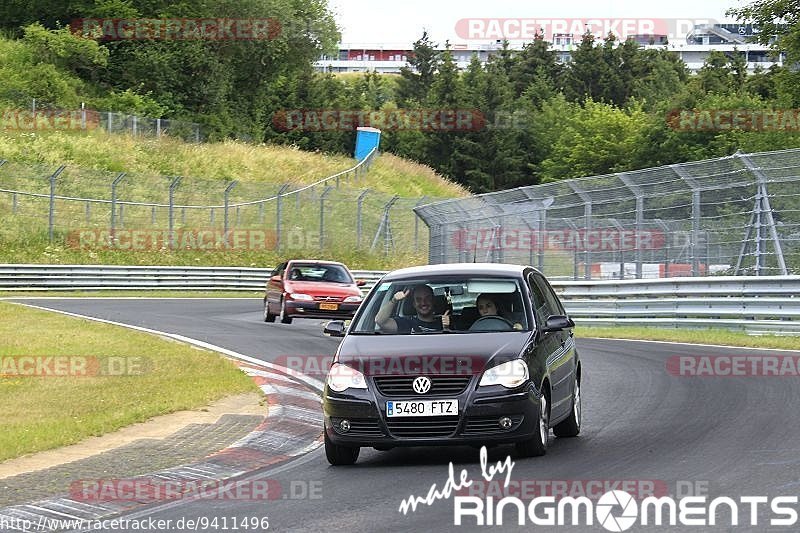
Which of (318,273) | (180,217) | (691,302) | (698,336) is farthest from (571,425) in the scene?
(180,217)

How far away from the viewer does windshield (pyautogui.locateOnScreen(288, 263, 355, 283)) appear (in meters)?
28.0

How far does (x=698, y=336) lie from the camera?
22.3 metres

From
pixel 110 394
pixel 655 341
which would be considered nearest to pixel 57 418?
pixel 110 394

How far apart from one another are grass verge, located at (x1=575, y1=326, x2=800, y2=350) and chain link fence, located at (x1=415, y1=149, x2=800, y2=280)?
1213 millimetres

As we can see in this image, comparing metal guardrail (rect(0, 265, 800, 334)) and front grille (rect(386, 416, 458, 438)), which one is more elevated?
front grille (rect(386, 416, 458, 438))

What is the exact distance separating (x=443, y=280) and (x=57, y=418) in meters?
4.01

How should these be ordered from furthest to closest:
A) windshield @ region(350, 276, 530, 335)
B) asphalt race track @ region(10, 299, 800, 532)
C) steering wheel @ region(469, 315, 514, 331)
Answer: windshield @ region(350, 276, 530, 335), steering wheel @ region(469, 315, 514, 331), asphalt race track @ region(10, 299, 800, 532)

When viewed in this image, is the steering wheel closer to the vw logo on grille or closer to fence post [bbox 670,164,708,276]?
the vw logo on grille

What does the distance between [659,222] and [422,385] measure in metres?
16.3

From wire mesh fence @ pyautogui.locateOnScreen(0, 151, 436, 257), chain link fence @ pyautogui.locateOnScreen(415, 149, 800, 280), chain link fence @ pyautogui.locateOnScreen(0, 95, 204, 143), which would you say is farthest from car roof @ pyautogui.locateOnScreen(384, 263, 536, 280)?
chain link fence @ pyautogui.locateOnScreen(0, 95, 204, 143)

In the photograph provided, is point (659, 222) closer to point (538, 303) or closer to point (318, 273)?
point (318, 273)

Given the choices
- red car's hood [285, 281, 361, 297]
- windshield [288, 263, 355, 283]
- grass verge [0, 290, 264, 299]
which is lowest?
grass verge [0, 290, 264, 299]

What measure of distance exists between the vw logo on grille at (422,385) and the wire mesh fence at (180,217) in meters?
34.0

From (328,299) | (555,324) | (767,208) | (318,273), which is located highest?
(767,208)
